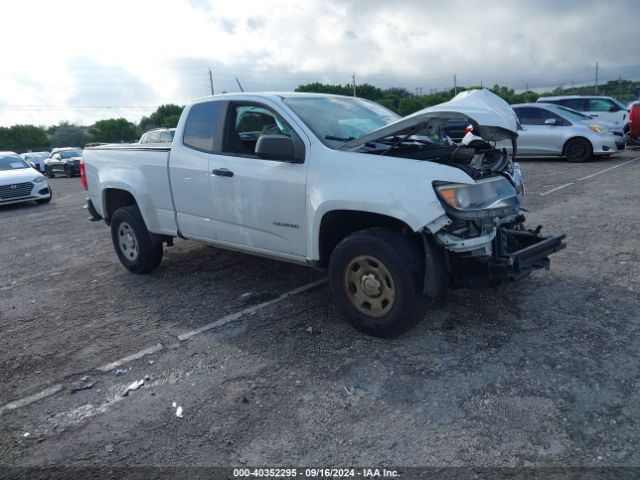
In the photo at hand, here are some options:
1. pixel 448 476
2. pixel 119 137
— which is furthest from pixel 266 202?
pixel 119 137

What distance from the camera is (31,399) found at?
11.4 ft

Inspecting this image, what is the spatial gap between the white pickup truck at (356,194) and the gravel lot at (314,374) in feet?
1.62

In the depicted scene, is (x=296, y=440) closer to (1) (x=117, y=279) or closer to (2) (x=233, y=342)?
(2) (x=233, y=342)

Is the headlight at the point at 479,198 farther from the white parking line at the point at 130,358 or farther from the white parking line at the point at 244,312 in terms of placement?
the white parking line at the point at 130,358

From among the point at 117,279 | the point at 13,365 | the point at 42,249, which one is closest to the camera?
the point at 13,365

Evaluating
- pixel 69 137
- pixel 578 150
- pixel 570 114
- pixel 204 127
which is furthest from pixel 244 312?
pixel 69 137

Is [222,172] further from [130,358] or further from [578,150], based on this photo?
[578,150]

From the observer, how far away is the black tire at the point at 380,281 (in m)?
3.61

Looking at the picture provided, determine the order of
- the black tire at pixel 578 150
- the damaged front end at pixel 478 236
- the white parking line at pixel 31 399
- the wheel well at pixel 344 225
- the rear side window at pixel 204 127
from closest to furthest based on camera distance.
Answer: the white parking line at pixel 31 399 < the damaged front end at pixel 478 236 < the wheel well at pixel 344 225 < the rear side window at pixel 204 127 < the black tire at pixel 578 150

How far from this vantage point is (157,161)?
213 inches

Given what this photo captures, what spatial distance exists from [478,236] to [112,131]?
76554 mm

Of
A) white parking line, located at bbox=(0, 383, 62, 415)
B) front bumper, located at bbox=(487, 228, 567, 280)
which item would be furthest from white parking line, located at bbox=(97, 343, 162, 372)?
front bumper, located at bbox=(487, 228, 567, 280)

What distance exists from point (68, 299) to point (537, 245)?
458cm

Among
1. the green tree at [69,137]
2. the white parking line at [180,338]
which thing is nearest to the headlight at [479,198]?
the white parking line at [180,338]
